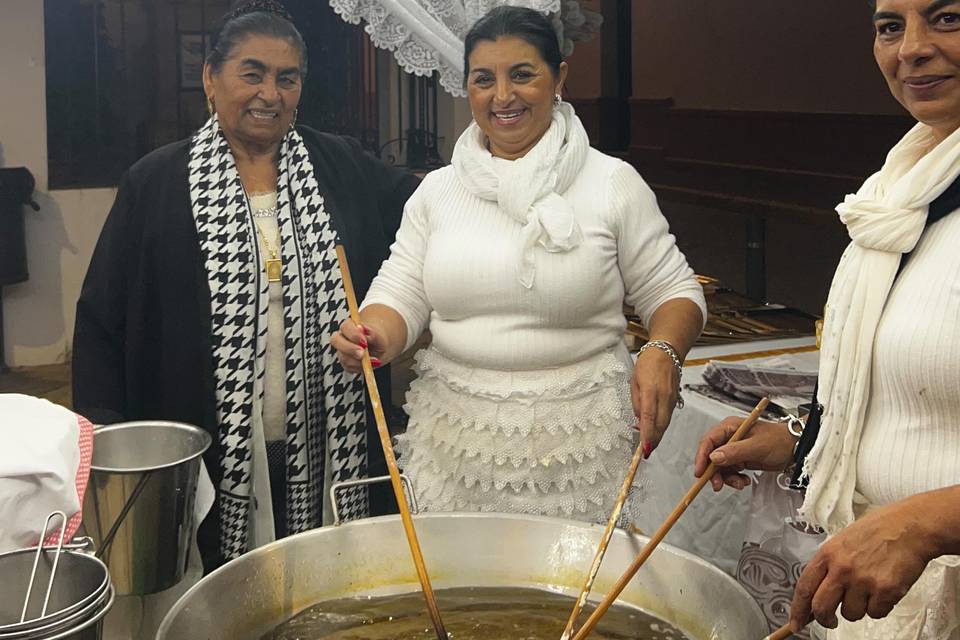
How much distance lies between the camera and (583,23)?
86.3 inches

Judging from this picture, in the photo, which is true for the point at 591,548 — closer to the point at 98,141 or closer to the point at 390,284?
the point at 390,284

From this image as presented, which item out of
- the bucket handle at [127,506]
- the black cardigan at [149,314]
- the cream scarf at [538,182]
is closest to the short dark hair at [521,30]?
the cream scarf at [538,182]

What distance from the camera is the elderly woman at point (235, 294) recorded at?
7.04 feet

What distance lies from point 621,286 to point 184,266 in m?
0.87

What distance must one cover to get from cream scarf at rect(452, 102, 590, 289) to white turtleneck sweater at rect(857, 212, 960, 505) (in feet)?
2.29

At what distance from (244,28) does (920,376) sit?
1.51 m

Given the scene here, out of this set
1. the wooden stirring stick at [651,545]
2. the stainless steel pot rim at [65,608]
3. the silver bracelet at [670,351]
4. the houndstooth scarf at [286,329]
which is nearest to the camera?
the stainless steel pot rim at [65,608]

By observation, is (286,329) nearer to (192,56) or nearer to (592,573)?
(192,56)

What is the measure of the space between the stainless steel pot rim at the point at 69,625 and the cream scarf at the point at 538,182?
1.00 m

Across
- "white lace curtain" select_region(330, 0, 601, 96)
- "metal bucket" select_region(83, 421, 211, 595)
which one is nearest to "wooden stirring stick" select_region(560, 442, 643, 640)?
"metal bucket" select_region(83, 421, 211, 595)

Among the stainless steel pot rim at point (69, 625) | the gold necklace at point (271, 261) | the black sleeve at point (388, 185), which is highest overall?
the black sleeve at point (388, 185)

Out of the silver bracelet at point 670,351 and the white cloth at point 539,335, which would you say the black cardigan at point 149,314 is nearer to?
the white cloth at point 539,335

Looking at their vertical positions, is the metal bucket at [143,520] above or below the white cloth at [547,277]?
below

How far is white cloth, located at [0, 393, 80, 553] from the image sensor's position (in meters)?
1.26
